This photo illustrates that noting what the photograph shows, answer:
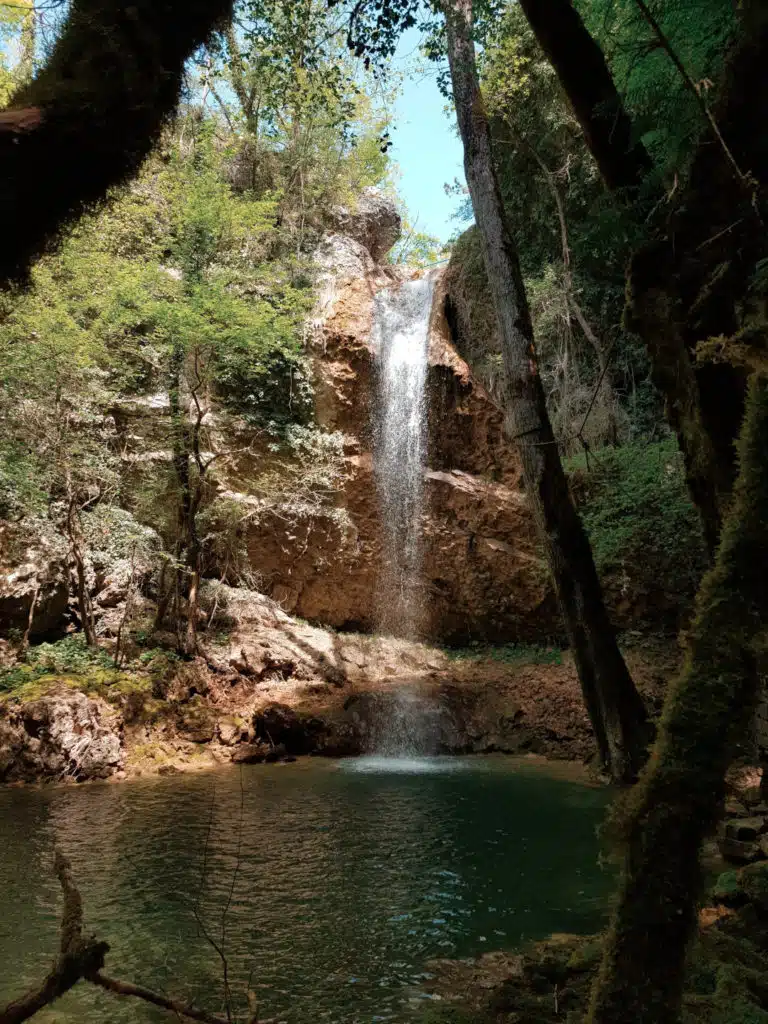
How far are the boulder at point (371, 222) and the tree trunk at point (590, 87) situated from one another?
15838mm

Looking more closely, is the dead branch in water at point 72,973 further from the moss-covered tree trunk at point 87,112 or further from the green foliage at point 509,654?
the green foliage at point 509,654

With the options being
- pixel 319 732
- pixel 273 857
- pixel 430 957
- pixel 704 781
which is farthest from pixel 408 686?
→ pixel 704 781

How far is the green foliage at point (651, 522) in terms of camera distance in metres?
12.4

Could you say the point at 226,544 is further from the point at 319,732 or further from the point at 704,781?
the point at 704,781

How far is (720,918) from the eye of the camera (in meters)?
3.70

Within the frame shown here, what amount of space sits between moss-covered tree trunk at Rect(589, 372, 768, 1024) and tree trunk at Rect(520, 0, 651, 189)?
3.78 m

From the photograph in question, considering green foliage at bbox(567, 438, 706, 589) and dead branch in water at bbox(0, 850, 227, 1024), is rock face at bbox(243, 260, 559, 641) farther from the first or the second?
dead branch in water at bbox(0, 850, 227, 1024)

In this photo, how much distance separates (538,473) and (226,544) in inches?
353

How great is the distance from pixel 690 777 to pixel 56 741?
868 cm

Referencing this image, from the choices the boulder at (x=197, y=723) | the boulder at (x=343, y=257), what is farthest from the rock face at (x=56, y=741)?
the boulder at (x=343, y=257)

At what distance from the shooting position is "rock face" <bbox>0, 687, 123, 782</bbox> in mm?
8148

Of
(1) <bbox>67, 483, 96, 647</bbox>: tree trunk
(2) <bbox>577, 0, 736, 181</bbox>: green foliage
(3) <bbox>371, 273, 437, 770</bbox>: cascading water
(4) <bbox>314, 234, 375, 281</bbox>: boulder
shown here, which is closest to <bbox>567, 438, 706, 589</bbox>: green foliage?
(3) <bbox>371, 273, 437, 770</bbox>: cascading water

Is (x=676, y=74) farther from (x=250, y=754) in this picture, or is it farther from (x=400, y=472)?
(x=400, y=472)

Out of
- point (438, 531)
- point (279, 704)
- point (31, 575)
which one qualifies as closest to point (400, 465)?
point (438, 531)
